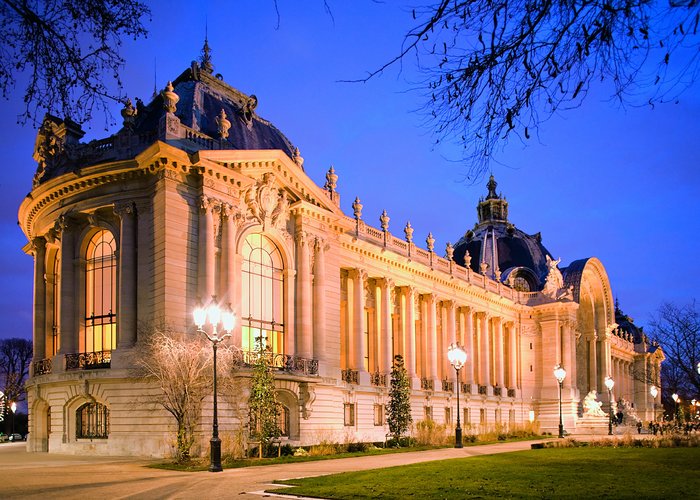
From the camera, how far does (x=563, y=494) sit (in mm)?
16000

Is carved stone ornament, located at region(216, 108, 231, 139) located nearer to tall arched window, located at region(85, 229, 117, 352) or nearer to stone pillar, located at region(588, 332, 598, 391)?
tall arched window, located at region(85, 229, 117, 352)

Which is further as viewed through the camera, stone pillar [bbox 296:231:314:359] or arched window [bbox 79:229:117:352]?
stone pillar [bbox 296:231:314:359]

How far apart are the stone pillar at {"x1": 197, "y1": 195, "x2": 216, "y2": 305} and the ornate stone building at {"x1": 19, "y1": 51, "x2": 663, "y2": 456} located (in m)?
0.11

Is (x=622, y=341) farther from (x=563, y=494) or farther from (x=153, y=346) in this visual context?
(x=563, y=494)

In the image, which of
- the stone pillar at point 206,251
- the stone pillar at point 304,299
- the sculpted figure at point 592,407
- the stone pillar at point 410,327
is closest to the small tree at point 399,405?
the stone pillar at point 304,299

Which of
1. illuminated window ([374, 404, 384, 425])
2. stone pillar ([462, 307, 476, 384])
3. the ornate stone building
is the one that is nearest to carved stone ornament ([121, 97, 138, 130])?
the ornate stone building

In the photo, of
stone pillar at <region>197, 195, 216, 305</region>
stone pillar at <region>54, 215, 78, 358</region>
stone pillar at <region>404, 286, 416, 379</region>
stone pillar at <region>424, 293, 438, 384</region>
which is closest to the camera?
stone pillar at <region>197, 195, 216, 305</region>

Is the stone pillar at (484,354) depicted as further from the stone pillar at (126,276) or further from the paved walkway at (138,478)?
the stone pillar at (126,276)

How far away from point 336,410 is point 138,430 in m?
12.7

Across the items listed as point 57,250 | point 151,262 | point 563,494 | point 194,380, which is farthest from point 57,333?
point 563,494

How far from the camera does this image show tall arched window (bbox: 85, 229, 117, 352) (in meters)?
36.5

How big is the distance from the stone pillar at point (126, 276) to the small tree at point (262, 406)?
6462 mm

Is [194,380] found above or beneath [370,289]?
beneath

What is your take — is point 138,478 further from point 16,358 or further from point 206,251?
point 16,358
